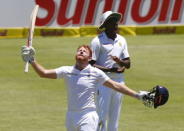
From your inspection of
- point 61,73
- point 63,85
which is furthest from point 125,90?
point 63,85

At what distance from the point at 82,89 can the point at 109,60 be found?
2.06 metres

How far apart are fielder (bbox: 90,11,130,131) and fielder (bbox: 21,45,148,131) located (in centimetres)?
174

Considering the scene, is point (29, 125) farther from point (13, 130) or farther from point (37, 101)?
point (37, 101)

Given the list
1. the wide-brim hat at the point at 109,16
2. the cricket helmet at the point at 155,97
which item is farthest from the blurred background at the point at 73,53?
the cricket helmet at the point at 155,97

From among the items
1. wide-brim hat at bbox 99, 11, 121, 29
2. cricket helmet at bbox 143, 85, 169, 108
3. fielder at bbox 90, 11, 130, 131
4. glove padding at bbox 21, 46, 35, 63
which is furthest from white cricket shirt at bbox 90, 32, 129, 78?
glove padding at bbox 21, 46, 35, 63

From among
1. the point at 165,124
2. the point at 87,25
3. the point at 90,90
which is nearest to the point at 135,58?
the point at 87,25

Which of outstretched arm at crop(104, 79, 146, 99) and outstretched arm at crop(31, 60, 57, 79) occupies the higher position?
outstretched arm at crop(31, 60, 57, 79)

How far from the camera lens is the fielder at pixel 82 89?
9.88 meters

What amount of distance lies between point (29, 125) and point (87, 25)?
590 inches

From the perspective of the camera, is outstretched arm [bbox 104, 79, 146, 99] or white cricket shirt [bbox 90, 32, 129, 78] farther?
white cricket shirt [bbox 90, 32, 129, 78]

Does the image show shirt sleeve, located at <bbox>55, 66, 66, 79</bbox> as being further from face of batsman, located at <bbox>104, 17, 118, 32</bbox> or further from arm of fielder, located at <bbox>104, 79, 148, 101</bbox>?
face of batsman, located at <bbox>104, 17, 118, 32</bbox>

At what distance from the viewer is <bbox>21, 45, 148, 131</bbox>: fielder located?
9.88m

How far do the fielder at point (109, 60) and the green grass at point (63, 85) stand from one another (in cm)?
229

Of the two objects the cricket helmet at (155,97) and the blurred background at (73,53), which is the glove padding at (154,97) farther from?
the blurred background at (73,53)
